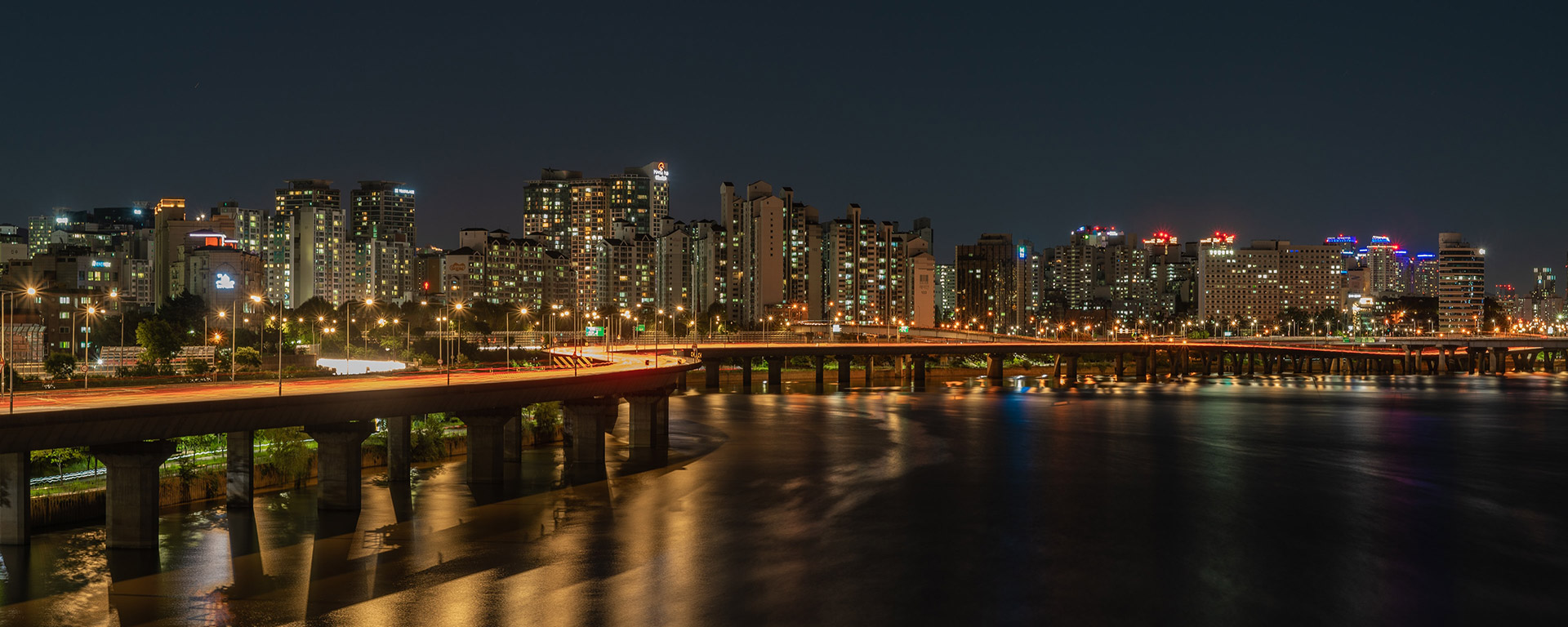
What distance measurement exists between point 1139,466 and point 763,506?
24.3 metres

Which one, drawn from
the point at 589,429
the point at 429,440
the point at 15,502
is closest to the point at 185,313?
the point at 429,440

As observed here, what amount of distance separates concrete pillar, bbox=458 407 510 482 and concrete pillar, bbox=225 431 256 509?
8.49 metres

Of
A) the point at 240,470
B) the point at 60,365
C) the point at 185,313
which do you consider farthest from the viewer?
the point at 185,313

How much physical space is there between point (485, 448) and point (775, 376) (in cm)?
9631

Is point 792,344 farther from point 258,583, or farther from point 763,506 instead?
point 258,583

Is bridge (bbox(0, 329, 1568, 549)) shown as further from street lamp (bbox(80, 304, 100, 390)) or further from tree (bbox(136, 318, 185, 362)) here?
tree (bbox(136, 318, 185, 362))

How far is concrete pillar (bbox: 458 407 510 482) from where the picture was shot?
4506cm

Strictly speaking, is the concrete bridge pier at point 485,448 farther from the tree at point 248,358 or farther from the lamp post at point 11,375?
the tree at point 248,358

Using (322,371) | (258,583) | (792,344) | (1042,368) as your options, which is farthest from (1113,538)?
(1042,368)

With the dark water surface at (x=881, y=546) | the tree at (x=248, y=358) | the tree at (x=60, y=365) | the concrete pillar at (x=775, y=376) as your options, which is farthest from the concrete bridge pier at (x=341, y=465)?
the concrete pillar at (x=775, y=376)

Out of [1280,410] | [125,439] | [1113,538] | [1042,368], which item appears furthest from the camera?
[1042,368]

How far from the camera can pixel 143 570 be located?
2956cm

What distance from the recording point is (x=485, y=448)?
45.8m

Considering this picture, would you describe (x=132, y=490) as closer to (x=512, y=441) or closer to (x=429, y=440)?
(x=512, y=441)
